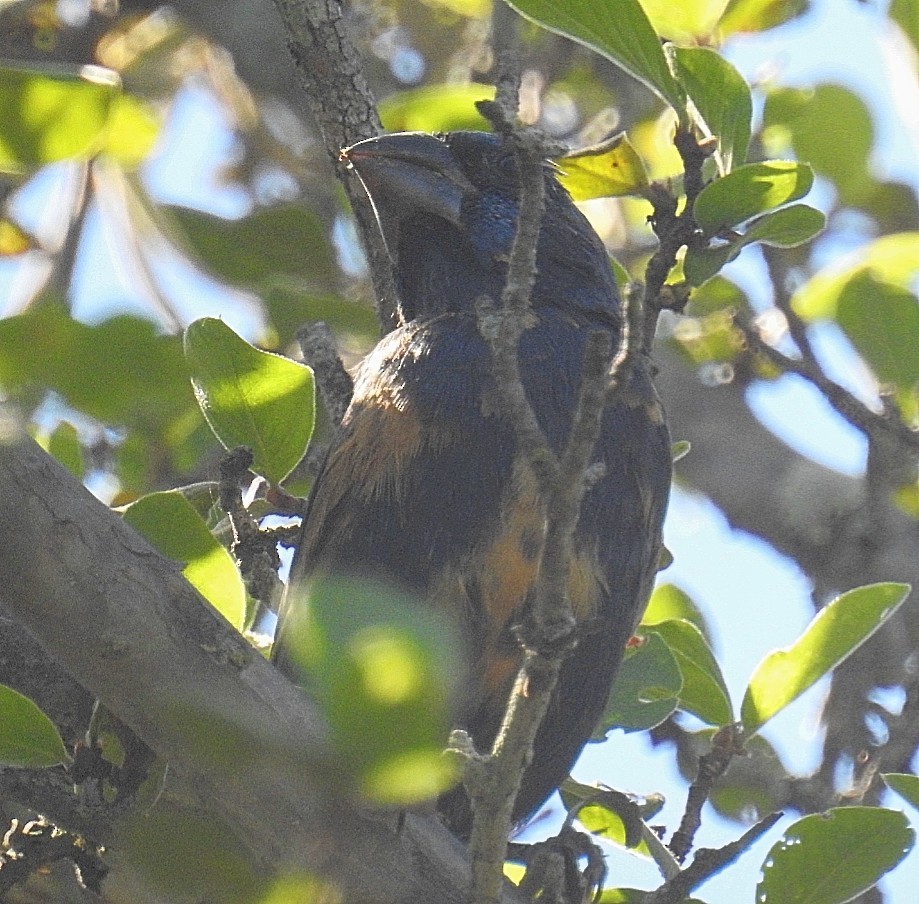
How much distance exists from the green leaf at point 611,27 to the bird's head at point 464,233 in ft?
2.13

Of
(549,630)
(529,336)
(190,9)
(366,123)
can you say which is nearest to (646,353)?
(529,336)

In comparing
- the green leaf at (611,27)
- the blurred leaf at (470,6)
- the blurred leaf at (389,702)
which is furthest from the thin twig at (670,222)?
the blurred leaf at (470,6)

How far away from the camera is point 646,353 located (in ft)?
9.92

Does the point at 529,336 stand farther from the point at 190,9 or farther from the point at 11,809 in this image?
the point at 190,9

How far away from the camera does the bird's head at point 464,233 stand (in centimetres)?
328

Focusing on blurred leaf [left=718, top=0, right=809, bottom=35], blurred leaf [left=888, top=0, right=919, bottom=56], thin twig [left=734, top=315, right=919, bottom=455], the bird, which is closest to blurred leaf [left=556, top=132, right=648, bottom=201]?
the bird

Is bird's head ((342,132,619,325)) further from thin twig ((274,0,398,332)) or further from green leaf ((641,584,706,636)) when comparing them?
green leaf ((641,584,706,636))

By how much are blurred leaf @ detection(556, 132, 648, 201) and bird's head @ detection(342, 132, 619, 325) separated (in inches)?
15.9

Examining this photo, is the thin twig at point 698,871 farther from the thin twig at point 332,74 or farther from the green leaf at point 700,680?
the thin twig at point 332,74

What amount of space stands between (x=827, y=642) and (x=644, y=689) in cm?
40

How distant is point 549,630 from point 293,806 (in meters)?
0.42

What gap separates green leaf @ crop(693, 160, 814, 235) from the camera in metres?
2.62

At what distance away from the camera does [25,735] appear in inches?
86.0

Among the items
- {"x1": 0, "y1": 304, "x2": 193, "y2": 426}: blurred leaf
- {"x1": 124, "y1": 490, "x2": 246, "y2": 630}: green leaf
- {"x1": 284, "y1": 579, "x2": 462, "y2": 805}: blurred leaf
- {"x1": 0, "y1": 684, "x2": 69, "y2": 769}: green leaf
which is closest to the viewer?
{"x1": 284, "y1": 579, "x2": 462, "y2": 805}: blurred leaf
